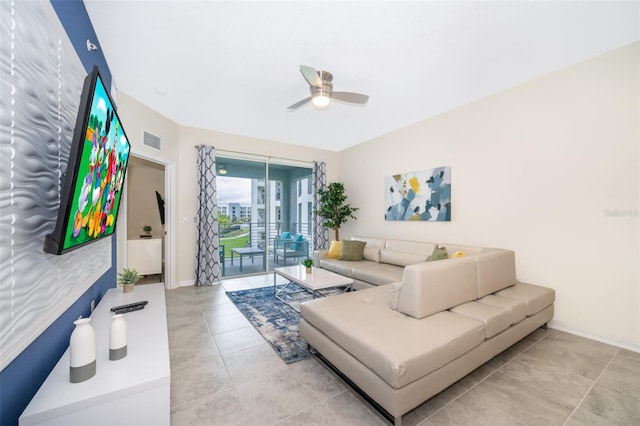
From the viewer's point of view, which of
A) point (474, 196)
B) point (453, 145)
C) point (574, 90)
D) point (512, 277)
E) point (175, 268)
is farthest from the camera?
point (175, 268)

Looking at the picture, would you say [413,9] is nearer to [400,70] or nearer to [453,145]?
[400,70]

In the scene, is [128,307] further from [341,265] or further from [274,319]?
[341,265]

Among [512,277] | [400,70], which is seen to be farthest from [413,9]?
[512,277]

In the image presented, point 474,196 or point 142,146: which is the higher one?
point 142,146

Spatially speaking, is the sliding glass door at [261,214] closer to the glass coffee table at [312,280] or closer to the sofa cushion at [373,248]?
the glass coffee table at [312,280]

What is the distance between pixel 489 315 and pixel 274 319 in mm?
2160

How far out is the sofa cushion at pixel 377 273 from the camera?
11.0ft

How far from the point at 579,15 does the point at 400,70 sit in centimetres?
136

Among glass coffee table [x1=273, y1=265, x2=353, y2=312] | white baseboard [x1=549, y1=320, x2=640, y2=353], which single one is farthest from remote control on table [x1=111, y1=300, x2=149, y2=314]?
white baseboard [x1=549, y1=320, x2=640, y2=353]

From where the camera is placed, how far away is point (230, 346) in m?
2.38

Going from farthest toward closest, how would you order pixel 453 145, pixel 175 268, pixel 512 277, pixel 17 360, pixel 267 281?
1. pixel 267 281
2. pixel 175 268
3. pixel 453 145
4. pixel 512 277
5. pixel 17 360

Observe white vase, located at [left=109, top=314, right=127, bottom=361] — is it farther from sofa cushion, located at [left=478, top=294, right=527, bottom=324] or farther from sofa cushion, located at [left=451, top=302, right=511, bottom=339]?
sofa cushion, located at [left=478, top=294, right=527, bottom=324]

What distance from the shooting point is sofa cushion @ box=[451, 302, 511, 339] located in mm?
1899

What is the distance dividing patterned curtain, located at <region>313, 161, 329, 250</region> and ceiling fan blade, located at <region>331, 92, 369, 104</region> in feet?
9.86
